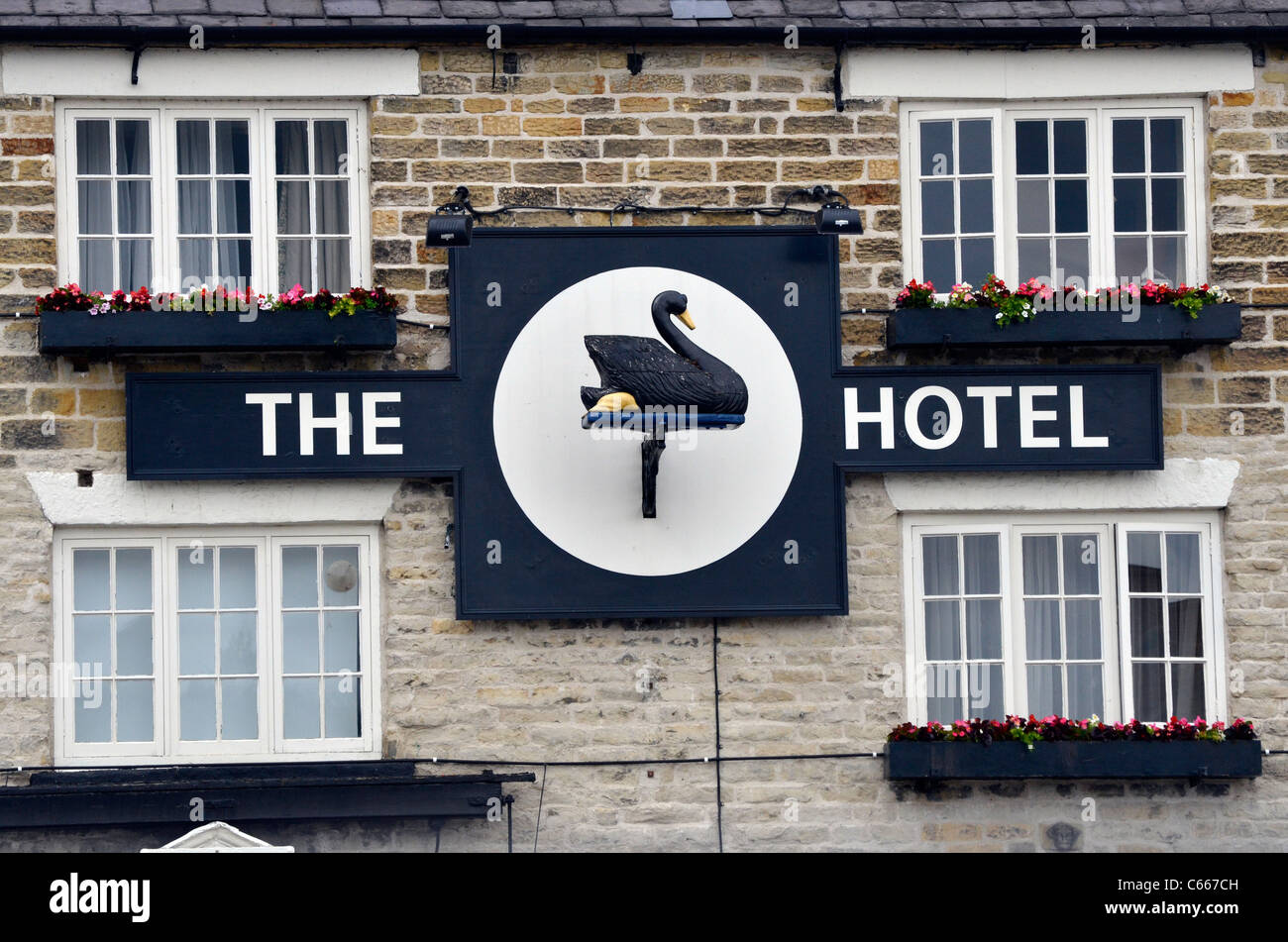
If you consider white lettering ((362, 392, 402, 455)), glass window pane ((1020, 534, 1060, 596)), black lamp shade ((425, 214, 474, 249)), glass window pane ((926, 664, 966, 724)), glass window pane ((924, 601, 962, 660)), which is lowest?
glass window pane ((926, 664, 966, 724))

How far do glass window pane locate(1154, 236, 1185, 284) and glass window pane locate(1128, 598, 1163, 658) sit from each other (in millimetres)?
1850

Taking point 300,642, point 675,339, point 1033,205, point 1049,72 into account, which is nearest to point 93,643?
point 300,642

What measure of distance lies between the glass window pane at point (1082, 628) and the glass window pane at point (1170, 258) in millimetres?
1906

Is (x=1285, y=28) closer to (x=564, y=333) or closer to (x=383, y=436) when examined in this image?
(x=564, y=333)

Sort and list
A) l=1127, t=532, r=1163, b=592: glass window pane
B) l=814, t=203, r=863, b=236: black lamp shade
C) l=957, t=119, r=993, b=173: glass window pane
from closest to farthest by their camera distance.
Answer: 1. l=814, t=203, r=863, b=236: black lamp shade
2. l=1127, t=532, r=1163, b=592: glass window pane
3. l=957, t=119, r=993, b=173: glass window pane

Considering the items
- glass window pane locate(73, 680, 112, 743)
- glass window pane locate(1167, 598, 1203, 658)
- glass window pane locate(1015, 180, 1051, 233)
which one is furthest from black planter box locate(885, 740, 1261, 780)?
glass window pane locate(73, 680, 112, 743)

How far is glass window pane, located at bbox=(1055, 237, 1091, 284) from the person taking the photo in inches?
407

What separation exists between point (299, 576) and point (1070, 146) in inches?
198

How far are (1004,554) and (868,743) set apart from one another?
4.30 feet

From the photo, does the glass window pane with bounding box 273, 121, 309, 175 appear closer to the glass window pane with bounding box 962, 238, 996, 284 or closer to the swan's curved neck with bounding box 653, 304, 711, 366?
the swan's curved neck with bounding box 653, 304, 711, 366

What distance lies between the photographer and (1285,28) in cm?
1010

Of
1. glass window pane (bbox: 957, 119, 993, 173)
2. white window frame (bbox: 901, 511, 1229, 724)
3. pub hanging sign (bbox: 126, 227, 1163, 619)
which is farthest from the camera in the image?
glass window pane (bbox: 957, 119, 993, 173)

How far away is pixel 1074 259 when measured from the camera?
10.3m

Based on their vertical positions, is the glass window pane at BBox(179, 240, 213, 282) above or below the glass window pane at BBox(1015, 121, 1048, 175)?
below
